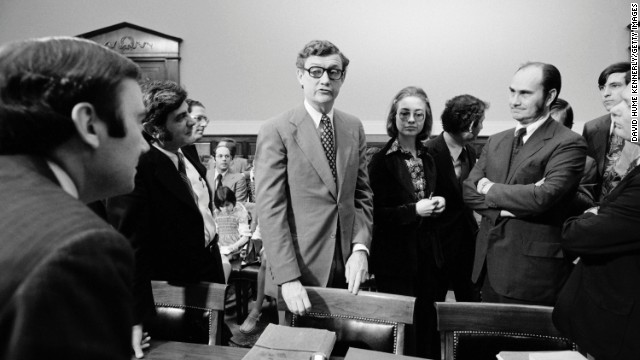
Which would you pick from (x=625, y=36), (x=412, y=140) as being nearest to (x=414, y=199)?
(x=412, y=140)

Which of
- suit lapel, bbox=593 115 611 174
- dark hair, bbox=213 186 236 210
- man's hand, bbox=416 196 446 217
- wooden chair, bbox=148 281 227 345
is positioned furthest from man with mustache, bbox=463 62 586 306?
dark hair, bbox=213 186 236 210

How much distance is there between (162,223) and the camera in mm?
1723

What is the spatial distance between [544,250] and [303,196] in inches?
42.5

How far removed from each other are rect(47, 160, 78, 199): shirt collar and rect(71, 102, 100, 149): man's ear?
0.16ft

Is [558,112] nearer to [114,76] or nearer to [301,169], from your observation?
[301,169]

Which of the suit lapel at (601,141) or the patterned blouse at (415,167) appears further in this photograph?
the suit lapel at (601,141)

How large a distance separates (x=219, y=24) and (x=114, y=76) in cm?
775

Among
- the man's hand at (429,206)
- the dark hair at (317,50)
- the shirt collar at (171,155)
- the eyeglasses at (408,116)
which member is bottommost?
the man's hand at (429,206)

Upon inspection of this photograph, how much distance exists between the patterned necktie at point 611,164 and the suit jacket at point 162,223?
228 cm

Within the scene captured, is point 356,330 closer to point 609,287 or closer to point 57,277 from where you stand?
point 609,287

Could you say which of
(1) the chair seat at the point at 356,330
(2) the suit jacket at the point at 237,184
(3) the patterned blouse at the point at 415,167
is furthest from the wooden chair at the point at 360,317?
(2) the suit jacket at the point at 237,184

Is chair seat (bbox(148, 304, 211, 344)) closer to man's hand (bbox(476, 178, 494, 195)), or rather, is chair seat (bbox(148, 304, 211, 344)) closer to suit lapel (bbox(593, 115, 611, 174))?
man's hand (bbox(476, 178, 494, 195))

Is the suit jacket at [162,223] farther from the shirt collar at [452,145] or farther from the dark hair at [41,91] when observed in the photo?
the shirt collar at [452,145]

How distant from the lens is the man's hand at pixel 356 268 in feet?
5.57
